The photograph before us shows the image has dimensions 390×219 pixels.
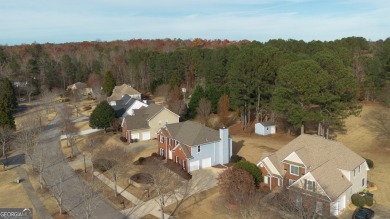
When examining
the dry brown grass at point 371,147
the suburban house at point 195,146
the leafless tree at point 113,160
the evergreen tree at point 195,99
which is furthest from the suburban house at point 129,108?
the dry brown grass at point 371,147

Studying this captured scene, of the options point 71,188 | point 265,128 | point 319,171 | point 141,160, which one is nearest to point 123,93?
point 265,128

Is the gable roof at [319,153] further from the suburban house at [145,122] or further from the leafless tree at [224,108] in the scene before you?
the leafless tree at [224,108]

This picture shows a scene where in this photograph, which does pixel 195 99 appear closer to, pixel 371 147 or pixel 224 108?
pixel 224 108

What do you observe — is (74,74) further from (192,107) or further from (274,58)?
(274,58)

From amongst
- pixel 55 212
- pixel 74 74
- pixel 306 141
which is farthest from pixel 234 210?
pixel 74 74

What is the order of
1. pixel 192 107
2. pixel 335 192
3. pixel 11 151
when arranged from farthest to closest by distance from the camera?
pixel 192 107 → pixel 11 151 → pixel 335 192

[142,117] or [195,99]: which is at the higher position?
[195,99]

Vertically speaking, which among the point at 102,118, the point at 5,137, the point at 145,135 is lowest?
the point at 145,135
